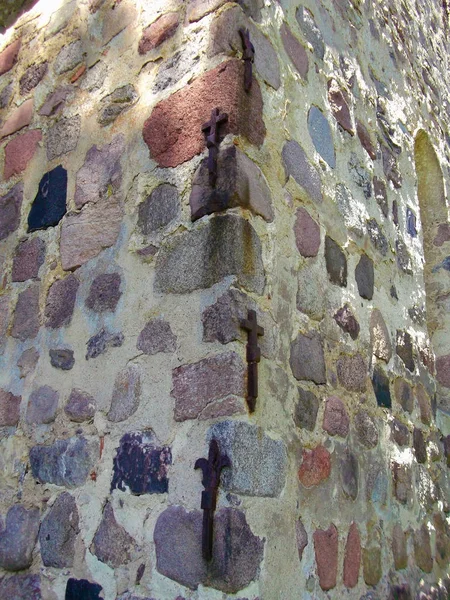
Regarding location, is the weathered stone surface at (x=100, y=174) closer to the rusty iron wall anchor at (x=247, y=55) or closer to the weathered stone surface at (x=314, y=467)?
the rusty iron wall anchor at (x=247, y=55)

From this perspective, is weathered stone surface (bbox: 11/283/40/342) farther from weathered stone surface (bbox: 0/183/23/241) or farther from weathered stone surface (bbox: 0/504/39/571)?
weathered stone surface (bbox: 0/504/39/571)

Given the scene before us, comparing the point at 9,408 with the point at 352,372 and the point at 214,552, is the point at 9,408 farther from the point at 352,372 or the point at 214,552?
the point at 352,372

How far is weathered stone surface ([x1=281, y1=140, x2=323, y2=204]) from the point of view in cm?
206

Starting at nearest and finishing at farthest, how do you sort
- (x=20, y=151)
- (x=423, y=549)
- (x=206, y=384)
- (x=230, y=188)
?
(x=206, y=384)
(x=230, y=188)
(x=423, y=549)
(x=20, y=151)

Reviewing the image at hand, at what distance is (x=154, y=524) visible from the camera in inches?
64.1

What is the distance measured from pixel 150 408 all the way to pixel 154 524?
0.29 meters

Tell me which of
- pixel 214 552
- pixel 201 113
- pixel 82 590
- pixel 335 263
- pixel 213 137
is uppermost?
pixel 201 113

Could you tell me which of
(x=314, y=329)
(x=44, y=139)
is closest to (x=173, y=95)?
(x=44, y=139)

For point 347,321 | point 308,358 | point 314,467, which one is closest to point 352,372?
point 347,321

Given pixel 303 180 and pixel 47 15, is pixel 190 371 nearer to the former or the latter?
pixel 303 180

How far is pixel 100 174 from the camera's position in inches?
84.6

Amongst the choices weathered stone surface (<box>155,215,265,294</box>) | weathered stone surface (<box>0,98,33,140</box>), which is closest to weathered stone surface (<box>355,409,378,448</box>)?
weathered stone surface (<box>155,215,265,294</box>)

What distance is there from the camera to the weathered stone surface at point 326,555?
1.79m

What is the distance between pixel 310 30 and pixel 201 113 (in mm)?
786
